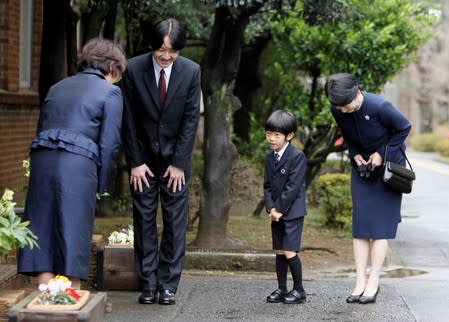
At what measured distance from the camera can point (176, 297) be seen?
24.8ft

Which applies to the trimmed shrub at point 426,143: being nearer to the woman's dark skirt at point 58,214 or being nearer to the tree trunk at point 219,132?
the tree trunk at point 219,132

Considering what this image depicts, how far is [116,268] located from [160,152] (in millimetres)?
1064

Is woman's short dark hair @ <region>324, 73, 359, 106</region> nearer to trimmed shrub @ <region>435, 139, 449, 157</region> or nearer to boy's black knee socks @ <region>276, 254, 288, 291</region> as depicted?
boy's black knee socks @ <region>276, 254, 288, 291</region>

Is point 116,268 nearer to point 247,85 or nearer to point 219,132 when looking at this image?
point 219,132

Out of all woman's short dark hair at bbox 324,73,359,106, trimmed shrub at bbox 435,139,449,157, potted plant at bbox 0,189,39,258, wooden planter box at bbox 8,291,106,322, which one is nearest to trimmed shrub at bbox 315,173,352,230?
woman's short dark hair at bbox 324,73,359,106

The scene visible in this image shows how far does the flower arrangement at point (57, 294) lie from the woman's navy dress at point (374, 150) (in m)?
3.11

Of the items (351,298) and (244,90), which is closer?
(351,298)

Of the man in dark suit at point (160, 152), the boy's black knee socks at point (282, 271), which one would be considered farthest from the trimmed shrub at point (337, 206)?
the man in dark suit at point (160, 152)

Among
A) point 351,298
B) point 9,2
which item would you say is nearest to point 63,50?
point 9,2

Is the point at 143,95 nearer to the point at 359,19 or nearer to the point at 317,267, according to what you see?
the point at 317,267

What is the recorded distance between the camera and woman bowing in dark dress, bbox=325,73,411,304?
24.1ft

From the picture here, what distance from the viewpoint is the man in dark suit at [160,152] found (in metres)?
7.12

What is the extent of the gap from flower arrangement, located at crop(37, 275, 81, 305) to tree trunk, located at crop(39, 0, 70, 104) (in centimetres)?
467

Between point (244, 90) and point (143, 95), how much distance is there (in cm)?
1437
